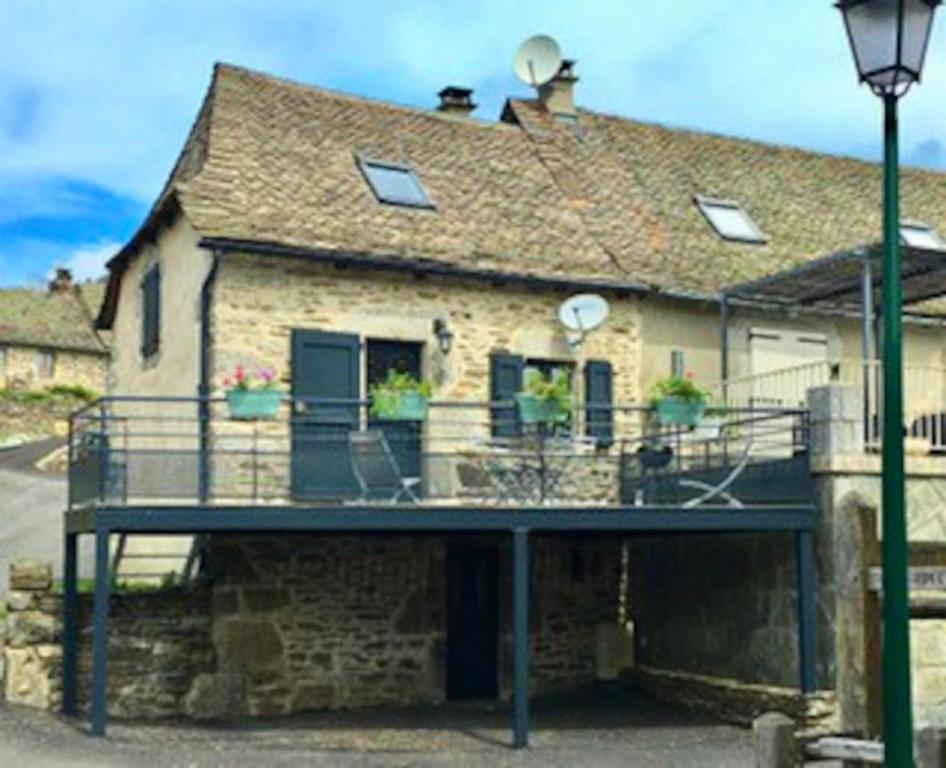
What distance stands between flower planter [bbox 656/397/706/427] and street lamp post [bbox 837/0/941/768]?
27.1 feet

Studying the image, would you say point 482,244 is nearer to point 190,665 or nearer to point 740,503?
point 740,503

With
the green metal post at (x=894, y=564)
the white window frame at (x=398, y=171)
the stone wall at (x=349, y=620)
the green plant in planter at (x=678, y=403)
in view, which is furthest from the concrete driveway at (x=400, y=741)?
the green metal post at (x=894, y=564)

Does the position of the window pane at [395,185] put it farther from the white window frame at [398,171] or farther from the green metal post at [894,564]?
the green metal post at [894,564]

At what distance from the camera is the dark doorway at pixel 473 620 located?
1731cm

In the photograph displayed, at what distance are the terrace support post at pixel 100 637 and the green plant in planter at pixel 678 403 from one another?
5575mm

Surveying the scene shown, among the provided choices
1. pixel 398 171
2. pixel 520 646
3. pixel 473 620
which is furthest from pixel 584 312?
pixel 520 646

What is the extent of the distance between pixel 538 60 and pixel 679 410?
841 centimetres

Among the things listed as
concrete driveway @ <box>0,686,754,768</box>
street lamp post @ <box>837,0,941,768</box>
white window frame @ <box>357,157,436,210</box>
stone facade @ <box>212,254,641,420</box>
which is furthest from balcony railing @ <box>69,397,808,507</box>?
street lamp post @ <box>837,0,941,768</box>

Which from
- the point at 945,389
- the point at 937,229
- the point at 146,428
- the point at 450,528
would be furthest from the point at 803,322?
the point at 146,428

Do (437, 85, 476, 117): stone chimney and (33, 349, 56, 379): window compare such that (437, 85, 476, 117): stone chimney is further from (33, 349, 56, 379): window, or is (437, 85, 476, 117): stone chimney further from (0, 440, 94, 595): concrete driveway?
(33, 349, 56, 379): window

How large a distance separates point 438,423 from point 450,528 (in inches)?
104

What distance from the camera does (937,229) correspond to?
22188 mm

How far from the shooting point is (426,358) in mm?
17062

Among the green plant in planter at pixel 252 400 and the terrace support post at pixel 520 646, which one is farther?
the green plant in planter at pixel 252 400
